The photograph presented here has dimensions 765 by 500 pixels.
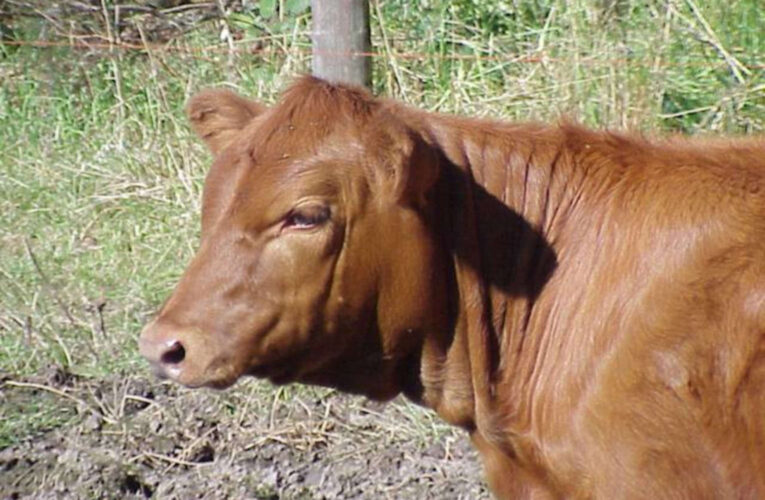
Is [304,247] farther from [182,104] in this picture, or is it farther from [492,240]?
[182,104]

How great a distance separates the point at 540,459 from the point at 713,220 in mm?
794

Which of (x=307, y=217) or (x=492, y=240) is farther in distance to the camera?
(x=492, y=240)

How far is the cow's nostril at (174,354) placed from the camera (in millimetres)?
3754

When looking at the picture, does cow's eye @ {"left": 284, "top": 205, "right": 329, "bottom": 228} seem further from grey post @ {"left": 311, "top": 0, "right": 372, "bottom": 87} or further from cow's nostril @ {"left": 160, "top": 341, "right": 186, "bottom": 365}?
grey post @ {"left": 311, "top": 0, "right": 372, "bottom": 87}

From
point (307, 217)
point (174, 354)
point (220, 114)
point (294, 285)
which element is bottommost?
point (174, 354)

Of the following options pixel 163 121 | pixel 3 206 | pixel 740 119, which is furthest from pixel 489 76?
pixel 3 206

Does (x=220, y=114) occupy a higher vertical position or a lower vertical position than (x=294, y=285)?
higher

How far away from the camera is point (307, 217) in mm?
3828

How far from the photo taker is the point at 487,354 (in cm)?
411

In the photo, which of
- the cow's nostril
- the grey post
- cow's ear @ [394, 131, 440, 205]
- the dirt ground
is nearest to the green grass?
the dirt ground

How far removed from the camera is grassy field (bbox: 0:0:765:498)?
237 inches

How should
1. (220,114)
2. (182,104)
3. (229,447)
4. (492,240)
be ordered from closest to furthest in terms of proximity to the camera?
(492,240)
(220,114)
(229,447)
(182,104)

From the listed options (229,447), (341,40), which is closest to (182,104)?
(341,40)

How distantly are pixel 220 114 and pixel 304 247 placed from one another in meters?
0.70
